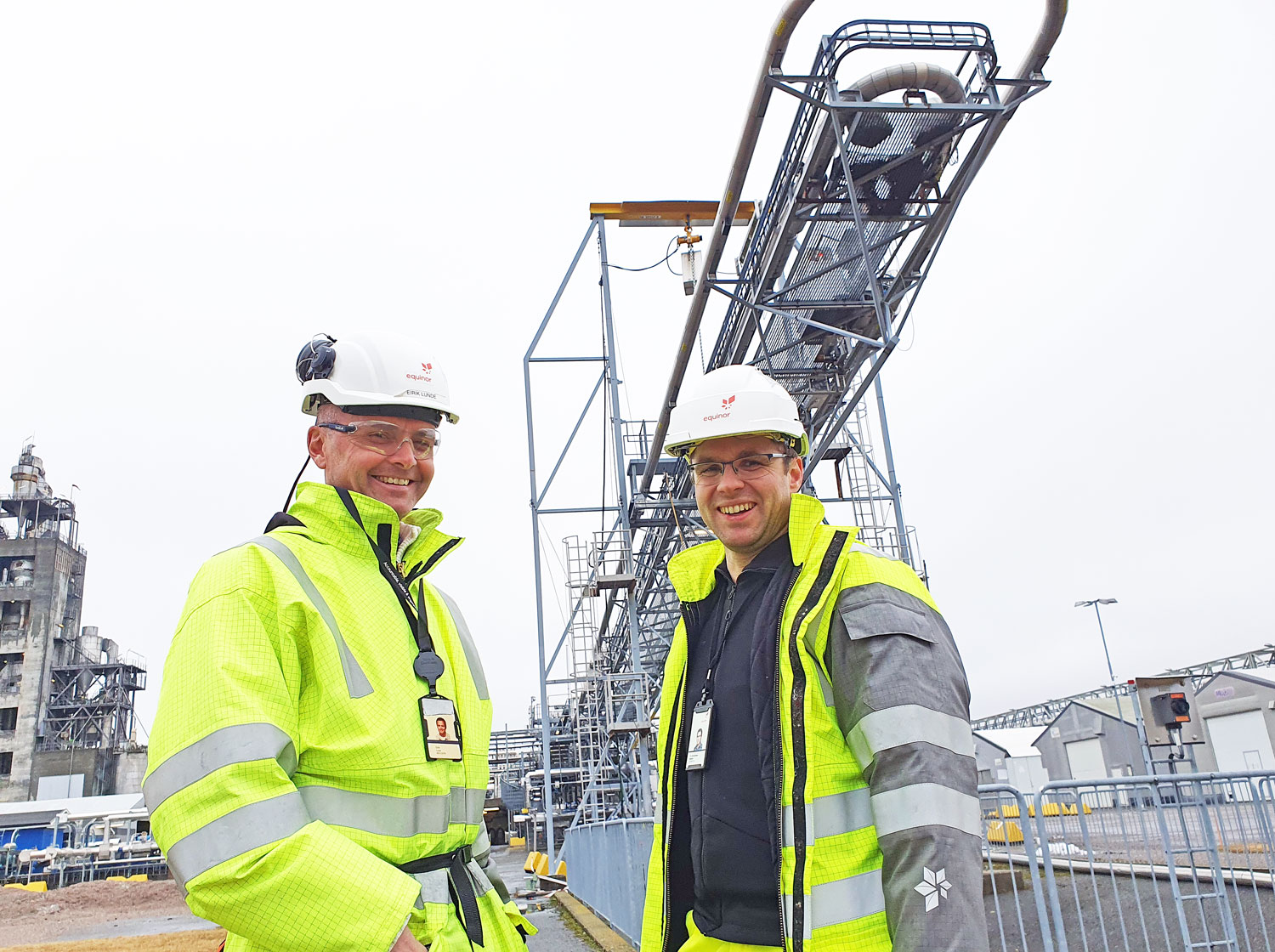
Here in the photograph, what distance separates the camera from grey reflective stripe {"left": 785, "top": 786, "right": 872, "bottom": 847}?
2002mm

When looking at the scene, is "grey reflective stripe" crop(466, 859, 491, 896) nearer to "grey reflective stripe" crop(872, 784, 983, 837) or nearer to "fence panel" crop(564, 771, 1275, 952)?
"grey reflective stripe" crop(872, 784, 983, 837)

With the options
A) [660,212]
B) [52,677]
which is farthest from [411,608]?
[52,677]

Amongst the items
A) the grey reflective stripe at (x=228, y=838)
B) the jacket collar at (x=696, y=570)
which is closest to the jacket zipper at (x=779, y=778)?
the jacket collar at (x=696, y=570)

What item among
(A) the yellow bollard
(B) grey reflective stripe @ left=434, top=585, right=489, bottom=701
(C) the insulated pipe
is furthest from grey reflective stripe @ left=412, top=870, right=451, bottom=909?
(C) the insulated pipe

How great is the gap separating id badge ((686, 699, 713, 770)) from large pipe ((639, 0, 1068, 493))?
6.74 m

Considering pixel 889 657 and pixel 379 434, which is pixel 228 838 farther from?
pixel 889 657

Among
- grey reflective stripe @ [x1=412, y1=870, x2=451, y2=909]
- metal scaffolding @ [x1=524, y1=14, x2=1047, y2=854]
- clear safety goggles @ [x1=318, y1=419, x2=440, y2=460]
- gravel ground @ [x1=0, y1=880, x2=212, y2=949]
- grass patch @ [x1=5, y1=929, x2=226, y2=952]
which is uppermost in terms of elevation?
metal scaffolding @ [x1=524, y1=14, x2=1047, y2=854]

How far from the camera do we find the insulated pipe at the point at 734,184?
7750 millimetres

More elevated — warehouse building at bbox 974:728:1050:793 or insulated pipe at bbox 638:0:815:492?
insulated pipe at bbox 638:0:815:492

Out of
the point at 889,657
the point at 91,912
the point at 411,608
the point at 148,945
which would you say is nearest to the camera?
the point at 889,657

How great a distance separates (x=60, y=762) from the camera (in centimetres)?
4553

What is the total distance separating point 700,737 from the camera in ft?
8.20

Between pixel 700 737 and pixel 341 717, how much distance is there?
3.38ft

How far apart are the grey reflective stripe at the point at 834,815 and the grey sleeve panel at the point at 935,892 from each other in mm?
151
